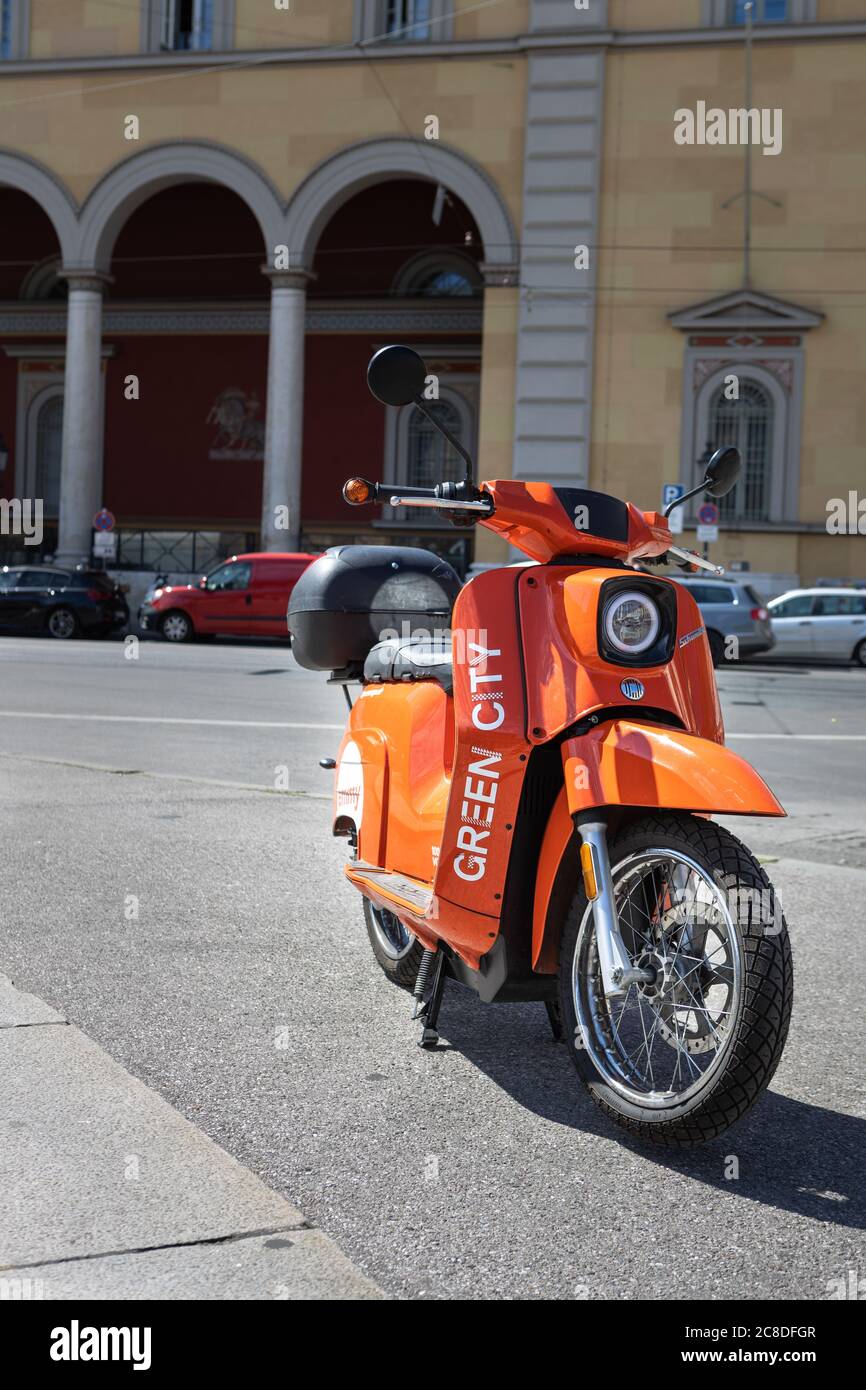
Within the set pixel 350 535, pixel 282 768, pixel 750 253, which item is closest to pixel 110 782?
pixel 282 768

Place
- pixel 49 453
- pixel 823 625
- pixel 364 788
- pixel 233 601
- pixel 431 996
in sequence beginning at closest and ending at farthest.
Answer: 1. pixel 431 996
2. pixel 364 788
3. pixel 823 625
4. pixel 233 601
5. pixel 49 453

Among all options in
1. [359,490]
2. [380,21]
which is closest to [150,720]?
[359,490]

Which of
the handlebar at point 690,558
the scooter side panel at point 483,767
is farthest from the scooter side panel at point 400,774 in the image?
the handlebar at point 690,558

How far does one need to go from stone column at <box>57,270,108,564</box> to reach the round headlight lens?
95.8ft

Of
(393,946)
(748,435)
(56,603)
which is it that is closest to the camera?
(393,946)

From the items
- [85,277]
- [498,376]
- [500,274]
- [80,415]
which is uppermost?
[85,277]

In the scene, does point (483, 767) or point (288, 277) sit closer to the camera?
point (483, 767)

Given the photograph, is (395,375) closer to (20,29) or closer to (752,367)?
(752,367)

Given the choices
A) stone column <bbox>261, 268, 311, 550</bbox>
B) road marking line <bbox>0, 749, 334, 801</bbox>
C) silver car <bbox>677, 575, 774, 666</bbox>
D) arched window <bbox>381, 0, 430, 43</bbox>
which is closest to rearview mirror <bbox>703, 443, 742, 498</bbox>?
road marking line <bbox>0, 749, 334, 801</bbox>

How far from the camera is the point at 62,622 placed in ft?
93.4

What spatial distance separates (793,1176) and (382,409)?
106 ft

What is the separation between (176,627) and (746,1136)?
24.6 metres

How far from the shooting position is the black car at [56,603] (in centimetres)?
2842

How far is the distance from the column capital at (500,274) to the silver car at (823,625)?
781cm
